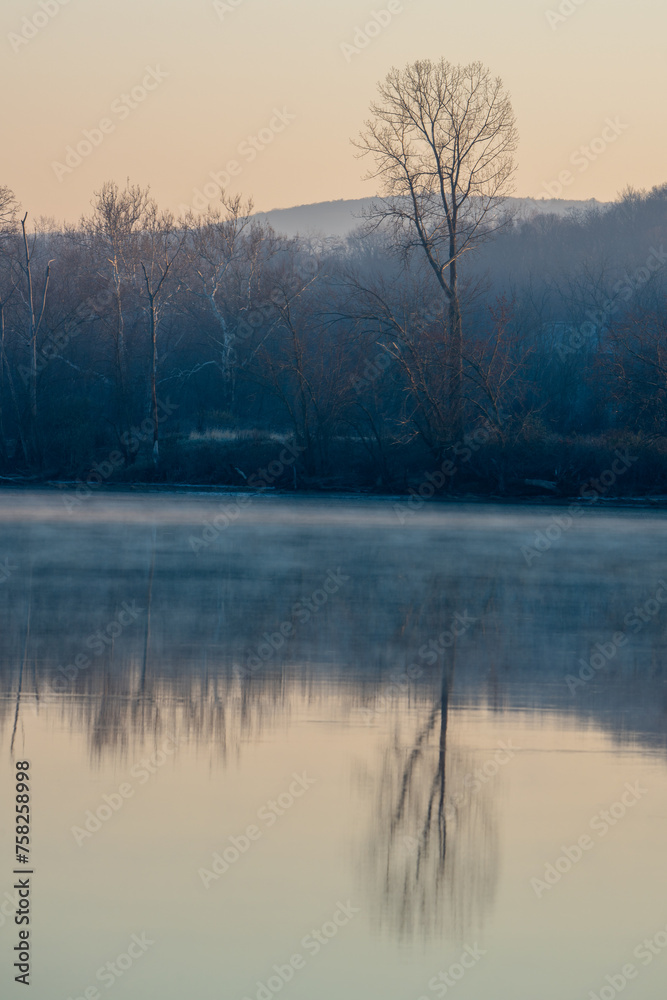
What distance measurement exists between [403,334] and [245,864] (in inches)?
1349

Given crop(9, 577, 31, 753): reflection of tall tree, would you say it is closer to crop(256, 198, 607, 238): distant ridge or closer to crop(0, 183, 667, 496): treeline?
crop(0, 183, 667, 496): treeline

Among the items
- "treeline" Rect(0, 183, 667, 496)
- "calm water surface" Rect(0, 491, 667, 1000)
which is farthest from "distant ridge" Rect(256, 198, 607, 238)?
"calm water surface" Rect(0, 491, 667, 1000)

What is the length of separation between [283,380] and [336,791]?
149 ft

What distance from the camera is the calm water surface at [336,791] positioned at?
14.7 ft

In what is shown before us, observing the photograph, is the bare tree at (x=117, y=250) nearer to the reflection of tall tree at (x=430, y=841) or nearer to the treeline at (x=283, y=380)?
the treeline at (x=283, y=380)

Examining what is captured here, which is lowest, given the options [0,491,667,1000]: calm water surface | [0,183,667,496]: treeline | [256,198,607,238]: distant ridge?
[0,491,667,1000]: calm water surface

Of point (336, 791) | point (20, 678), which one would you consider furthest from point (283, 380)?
point (336, 791)

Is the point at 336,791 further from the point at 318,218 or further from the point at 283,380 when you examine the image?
the point at 318,218

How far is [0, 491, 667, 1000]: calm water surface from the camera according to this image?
4.48 m

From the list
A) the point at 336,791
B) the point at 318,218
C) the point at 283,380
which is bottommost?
the point at 336,791

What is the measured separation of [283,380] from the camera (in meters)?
51.5

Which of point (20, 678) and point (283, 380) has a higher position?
point (283, 380)

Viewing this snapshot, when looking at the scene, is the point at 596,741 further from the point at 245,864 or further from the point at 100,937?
the point at 100,937

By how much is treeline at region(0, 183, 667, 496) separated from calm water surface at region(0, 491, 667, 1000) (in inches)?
963
